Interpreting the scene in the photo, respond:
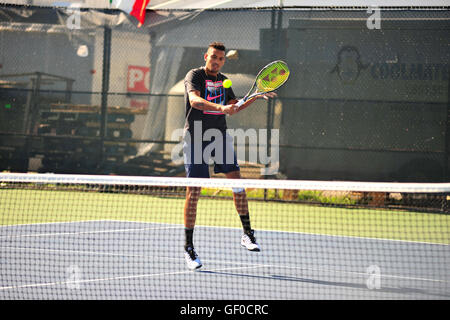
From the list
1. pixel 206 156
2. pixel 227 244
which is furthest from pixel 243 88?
pixel 206 156

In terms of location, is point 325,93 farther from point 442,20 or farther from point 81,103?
point 81,103

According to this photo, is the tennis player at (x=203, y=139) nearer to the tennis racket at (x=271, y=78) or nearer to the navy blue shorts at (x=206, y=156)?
the navy blue shorts at (x=206, y=156)

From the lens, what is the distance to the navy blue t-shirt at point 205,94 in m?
5.11

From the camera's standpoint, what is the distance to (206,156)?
5094 mm

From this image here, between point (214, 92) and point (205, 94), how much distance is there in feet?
0.29

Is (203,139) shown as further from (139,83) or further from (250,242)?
(139,83)

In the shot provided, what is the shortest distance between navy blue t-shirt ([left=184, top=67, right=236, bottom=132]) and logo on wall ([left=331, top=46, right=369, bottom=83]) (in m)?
4.64

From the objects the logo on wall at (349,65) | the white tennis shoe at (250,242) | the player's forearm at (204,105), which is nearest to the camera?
the player's forearm at (204,105)

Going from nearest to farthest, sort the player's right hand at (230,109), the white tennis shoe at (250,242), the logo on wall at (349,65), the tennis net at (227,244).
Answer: the tennis net at (227,244) < the player's right hand at (230,109) < the white tennis shoe at (250,242) < the logo on wall at (349,65)

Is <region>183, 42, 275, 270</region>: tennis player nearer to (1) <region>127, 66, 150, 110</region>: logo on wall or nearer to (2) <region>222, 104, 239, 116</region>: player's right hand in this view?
(2) <region>222, 104, 239, 116</region>: player's right hand

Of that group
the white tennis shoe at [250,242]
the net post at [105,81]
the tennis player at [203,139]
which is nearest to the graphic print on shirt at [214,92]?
the tennis player at [203,139]

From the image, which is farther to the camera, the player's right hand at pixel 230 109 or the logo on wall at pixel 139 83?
the logo on wall at pixel 139 83

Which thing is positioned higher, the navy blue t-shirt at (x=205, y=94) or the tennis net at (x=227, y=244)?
the navy blue t-shirt at (x=205, y=94)

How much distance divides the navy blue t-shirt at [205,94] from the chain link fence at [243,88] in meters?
4.54
